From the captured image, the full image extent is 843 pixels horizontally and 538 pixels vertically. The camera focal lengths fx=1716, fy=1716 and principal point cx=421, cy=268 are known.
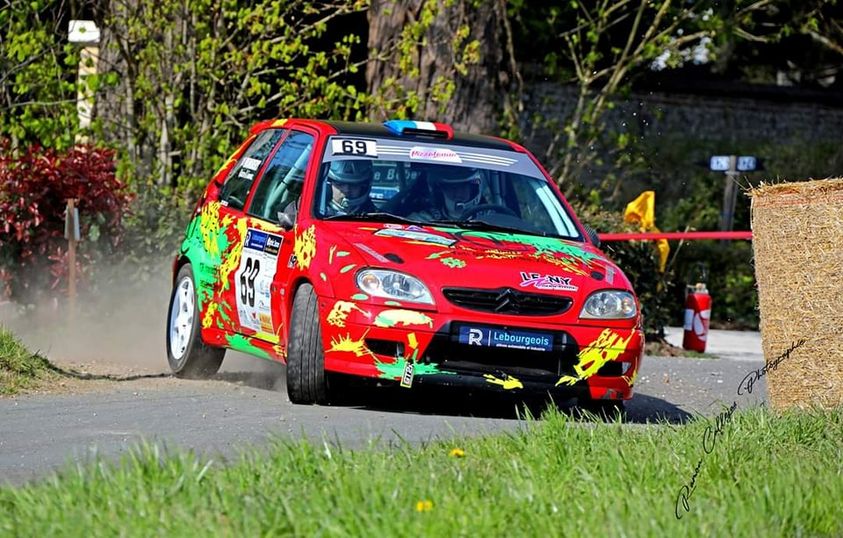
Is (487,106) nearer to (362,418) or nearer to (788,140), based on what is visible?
(362,418)

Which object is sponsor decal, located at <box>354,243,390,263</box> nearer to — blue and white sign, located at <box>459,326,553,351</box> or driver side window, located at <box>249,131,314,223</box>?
blue and white sign, located at <box>459,326,553,351</box>

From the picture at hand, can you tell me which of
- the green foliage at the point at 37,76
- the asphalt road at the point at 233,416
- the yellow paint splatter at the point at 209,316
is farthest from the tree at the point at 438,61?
the yellow paint splatter at the point at 209,316

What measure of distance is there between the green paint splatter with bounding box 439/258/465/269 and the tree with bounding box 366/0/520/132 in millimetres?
7830

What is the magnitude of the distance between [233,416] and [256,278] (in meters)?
1.55

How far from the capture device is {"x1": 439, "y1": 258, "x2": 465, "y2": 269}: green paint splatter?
904 cm

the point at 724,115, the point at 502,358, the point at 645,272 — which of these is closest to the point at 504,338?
the point at 502,358

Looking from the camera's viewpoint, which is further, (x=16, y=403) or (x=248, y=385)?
(x=248, y=385)

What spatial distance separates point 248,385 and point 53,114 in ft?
22.5

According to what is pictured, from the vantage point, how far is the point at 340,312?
8.96 m

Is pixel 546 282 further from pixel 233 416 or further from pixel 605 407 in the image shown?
pixel 233 416

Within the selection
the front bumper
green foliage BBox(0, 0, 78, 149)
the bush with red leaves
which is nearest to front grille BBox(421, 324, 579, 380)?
the front bumper

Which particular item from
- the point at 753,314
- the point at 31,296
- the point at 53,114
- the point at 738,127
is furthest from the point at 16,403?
the point at 738,127

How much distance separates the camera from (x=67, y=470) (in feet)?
19.8

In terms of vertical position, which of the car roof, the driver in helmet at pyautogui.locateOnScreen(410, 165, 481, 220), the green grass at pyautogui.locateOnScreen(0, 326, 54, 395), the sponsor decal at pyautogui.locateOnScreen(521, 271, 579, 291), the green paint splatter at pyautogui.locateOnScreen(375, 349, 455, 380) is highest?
the car roof
